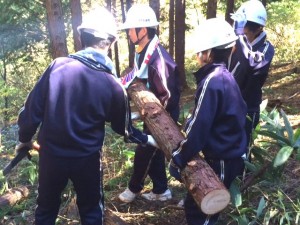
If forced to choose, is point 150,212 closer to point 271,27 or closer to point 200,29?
point 200,29

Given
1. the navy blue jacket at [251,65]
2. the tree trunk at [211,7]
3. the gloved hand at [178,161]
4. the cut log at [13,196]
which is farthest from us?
the tree trunk at [211,7]

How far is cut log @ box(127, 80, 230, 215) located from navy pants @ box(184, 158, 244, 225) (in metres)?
0.14

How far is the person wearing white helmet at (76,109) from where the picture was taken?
305 centimetres

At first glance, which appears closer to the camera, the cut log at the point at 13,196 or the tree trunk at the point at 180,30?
the cut log at the point at 13,196

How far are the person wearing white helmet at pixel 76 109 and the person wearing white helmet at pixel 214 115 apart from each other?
2.34 feet

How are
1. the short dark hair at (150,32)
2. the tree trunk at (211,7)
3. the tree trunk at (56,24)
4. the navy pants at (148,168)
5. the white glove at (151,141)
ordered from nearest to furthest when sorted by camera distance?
the white glove at (151,141) < the short dark hair at (150,32) < the navy pants at (148,168) < the tree trunk at (56,24) < the tree trunk at (211,7)

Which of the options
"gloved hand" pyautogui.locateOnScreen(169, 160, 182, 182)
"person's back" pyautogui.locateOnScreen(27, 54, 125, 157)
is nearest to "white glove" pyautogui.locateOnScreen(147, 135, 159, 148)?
"gloved hand" pyautogui.locateOnScreen(169, 160, 182, 182)

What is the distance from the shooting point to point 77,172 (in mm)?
3262

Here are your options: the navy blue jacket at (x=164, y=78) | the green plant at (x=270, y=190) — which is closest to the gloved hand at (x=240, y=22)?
the navy blue jacket at (x=164, y=78)

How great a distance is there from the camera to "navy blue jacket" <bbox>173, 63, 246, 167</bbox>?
295cm

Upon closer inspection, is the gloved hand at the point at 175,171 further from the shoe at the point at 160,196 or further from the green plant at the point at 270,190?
the shoe at the point at 160,196

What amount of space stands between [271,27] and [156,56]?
15265mm

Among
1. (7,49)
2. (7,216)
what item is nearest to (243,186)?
(7,216)

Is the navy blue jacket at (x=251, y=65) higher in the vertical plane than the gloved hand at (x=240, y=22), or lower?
lower
